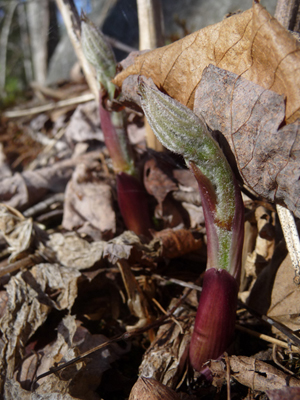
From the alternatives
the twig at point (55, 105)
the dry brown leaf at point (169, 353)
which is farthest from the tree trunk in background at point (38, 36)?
the dry brown leaf at point (169, 353)

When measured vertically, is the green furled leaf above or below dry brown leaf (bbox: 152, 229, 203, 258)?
above

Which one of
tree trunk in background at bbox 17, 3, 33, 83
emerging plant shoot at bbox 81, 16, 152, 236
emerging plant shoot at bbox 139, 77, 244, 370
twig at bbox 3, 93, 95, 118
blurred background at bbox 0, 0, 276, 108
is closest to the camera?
emerging plant shoot at bbox 139, 77, 244, 370

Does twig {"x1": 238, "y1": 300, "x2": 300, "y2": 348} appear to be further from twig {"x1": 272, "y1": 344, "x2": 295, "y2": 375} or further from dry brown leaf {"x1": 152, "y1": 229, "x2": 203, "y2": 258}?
dry brown leaf {"x1": 152, "y1": 229, "x2": 203, "y2": 258}

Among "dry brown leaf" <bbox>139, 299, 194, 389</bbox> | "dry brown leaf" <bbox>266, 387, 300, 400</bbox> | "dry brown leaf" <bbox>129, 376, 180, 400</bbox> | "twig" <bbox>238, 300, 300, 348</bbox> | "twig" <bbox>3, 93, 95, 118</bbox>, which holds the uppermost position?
"twig" <bbox>3, 93, 95, 118</bbox>

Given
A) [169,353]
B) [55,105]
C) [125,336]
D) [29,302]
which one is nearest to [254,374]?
[169,353]

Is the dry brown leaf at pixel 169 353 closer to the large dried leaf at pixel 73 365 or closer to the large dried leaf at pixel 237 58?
the large dried leaf at pixel 73 365

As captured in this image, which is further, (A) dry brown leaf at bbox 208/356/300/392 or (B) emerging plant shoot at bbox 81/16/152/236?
(B) emerging plant shoot at bbox 81/16/152/236

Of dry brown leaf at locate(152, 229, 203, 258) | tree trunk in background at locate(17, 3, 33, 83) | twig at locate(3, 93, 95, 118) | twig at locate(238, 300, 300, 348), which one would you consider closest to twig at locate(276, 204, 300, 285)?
twig at locate(238, 300, 300, 348)
